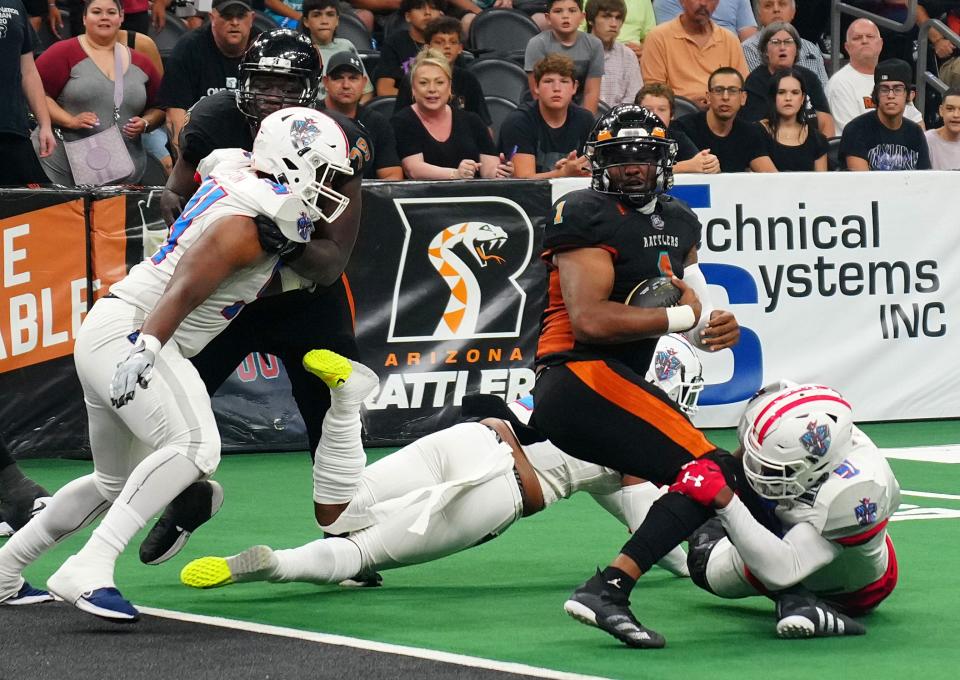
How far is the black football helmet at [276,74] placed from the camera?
5500mm

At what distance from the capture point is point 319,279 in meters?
5.20

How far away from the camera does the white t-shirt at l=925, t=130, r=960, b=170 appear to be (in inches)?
452

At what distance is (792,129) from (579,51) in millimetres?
1632

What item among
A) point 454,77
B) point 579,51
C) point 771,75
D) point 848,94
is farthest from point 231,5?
point 848,94

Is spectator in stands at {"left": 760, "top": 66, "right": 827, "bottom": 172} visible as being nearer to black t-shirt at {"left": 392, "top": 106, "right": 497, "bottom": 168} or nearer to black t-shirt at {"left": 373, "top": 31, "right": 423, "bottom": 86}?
black t-shirt at {"left": 392, "top": 106, "right": 497, "bottom": 168}

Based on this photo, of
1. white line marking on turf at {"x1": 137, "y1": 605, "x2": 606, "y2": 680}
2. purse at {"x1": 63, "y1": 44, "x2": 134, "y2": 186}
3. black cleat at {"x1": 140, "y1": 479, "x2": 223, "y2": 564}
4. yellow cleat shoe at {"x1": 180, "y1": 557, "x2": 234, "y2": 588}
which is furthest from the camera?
purse at {"x1": 63, "y1": 44, "x2": 134, "y2": 186}

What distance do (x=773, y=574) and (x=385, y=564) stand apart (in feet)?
4.38

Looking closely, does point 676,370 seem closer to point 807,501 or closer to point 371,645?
point 807,501

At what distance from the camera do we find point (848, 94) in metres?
12.4

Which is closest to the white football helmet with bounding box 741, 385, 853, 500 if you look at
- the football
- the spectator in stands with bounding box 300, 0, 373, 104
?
the football

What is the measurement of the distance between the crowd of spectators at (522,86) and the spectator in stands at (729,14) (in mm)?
14

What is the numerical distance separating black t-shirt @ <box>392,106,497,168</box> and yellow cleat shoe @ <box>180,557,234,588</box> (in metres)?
5.25

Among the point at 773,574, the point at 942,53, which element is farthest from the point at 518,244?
the point at 942,53

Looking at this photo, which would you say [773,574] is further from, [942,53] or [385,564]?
[942,53]
